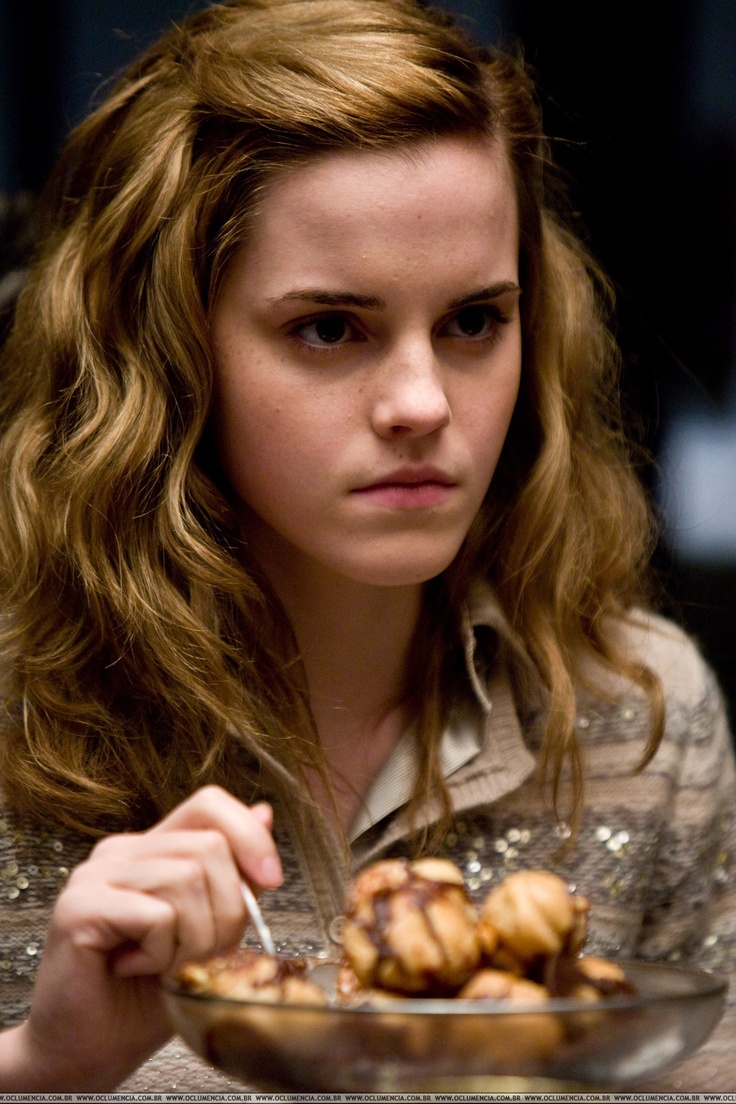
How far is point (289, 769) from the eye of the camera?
1206mm

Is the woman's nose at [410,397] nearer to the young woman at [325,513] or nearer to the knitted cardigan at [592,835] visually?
the young woman at [325,513]

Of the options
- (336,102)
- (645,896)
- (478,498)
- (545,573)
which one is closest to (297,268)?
(336,102)

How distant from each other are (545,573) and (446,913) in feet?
2.44

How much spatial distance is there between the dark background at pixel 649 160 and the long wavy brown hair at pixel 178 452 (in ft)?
1.77

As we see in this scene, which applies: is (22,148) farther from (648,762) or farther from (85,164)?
(648,762)

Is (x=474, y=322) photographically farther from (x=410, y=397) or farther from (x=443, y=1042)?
(x=443, y=1042)

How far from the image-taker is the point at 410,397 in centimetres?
105

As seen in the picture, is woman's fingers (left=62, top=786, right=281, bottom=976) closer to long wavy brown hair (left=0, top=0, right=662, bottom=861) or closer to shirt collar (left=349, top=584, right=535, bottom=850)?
long wavy brown hair (left=0, top=0, right=662, bottom=861)

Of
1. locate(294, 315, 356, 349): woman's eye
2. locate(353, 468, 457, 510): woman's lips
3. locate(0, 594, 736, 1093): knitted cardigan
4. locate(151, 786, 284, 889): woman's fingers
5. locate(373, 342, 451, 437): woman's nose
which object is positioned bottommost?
locate(0, 594, 736, 1093): knitted cardigan

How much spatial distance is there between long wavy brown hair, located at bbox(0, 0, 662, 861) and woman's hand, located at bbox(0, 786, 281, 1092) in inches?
12.1

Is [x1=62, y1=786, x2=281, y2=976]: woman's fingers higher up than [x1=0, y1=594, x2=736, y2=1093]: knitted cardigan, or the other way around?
[x1=62, y1=786, x2=281, y2=976]: woman's fingers

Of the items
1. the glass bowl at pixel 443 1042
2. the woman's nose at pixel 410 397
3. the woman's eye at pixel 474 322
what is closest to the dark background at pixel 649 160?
the woman's eye at pixel 474 322

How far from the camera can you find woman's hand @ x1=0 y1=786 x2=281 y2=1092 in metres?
0.75

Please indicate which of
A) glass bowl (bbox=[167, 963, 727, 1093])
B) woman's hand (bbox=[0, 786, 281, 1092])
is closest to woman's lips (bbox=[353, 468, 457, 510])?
woman's hand (bbox=[0, 786, 281, 1092])
